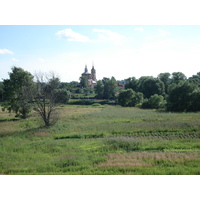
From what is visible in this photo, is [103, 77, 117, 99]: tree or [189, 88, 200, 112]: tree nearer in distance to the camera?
[189, 88, 200, 112]: tree

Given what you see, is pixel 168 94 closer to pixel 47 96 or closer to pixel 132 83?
pixel 132 83

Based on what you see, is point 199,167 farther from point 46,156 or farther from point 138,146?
point 46,156

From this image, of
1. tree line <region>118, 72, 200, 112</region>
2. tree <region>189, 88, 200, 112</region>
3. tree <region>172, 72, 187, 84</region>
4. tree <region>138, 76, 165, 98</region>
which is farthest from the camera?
tree <region>172, 72, 187, 84</region>

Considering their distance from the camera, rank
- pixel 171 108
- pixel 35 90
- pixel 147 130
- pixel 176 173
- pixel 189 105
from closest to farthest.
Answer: pixel 176 173 < pixel 147 130 < pixel 35 90 < pixel 189 105 < pixel 171 108

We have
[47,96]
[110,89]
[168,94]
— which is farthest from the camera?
[110,89]

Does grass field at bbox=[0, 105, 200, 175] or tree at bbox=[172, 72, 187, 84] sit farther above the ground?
tree at bbox=[172, 72, 187, 84]

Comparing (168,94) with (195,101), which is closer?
(195,101)

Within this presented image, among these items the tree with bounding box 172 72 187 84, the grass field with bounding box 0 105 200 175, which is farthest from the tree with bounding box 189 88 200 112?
the tree with bounding box 172 72 187 84

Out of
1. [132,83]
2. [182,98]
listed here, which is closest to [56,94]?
[182,98]

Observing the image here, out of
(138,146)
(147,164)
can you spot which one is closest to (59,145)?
(138,146)

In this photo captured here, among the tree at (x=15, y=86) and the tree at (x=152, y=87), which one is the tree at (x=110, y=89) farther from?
the tree at (x=15, y=86)

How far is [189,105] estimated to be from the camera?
128 feet

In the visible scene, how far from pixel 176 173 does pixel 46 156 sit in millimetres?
8099

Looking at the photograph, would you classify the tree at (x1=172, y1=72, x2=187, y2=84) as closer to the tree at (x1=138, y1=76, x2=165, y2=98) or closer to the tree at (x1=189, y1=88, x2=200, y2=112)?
the tree at (x1=138, y1=76, x2=165, y2=98)
